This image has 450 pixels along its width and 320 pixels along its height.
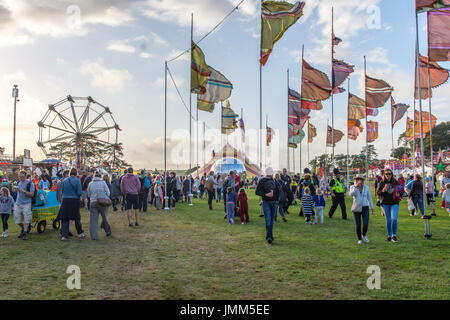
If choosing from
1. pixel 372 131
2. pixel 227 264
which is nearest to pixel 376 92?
pixel 372 131

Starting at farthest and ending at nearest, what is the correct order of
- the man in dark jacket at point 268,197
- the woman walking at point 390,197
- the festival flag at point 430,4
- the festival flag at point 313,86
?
the festival flag at point 313,86 < the festival flag at point 430,4 < the man in dark jacket at point 268,197 < the woman walking at point 390,197

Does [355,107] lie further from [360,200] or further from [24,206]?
[24,206]

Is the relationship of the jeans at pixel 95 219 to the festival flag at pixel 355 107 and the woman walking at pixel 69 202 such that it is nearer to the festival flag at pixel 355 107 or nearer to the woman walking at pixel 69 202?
the woman walking at pixel 69 202

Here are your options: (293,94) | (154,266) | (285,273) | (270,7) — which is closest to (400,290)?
(285,273)

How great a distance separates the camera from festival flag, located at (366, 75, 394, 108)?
22859 mm

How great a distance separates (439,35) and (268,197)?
662 cm

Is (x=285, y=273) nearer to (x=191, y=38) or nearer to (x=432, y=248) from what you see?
(x=432, y=248)

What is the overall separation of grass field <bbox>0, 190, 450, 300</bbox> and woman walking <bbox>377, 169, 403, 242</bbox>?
20.8 inches

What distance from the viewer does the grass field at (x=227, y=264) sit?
17.6 ft

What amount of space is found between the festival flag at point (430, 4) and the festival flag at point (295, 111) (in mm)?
15106

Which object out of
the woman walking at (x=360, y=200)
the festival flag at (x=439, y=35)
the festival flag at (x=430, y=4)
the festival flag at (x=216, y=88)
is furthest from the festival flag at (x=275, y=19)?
the festival flag at (x=216, y=88)

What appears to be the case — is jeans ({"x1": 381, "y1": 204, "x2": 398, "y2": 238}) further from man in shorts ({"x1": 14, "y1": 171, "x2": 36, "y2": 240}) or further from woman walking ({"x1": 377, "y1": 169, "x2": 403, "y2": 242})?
man in shorts ({"x1": 14, "y1": 171, "x2": 36, "y2": 240})
